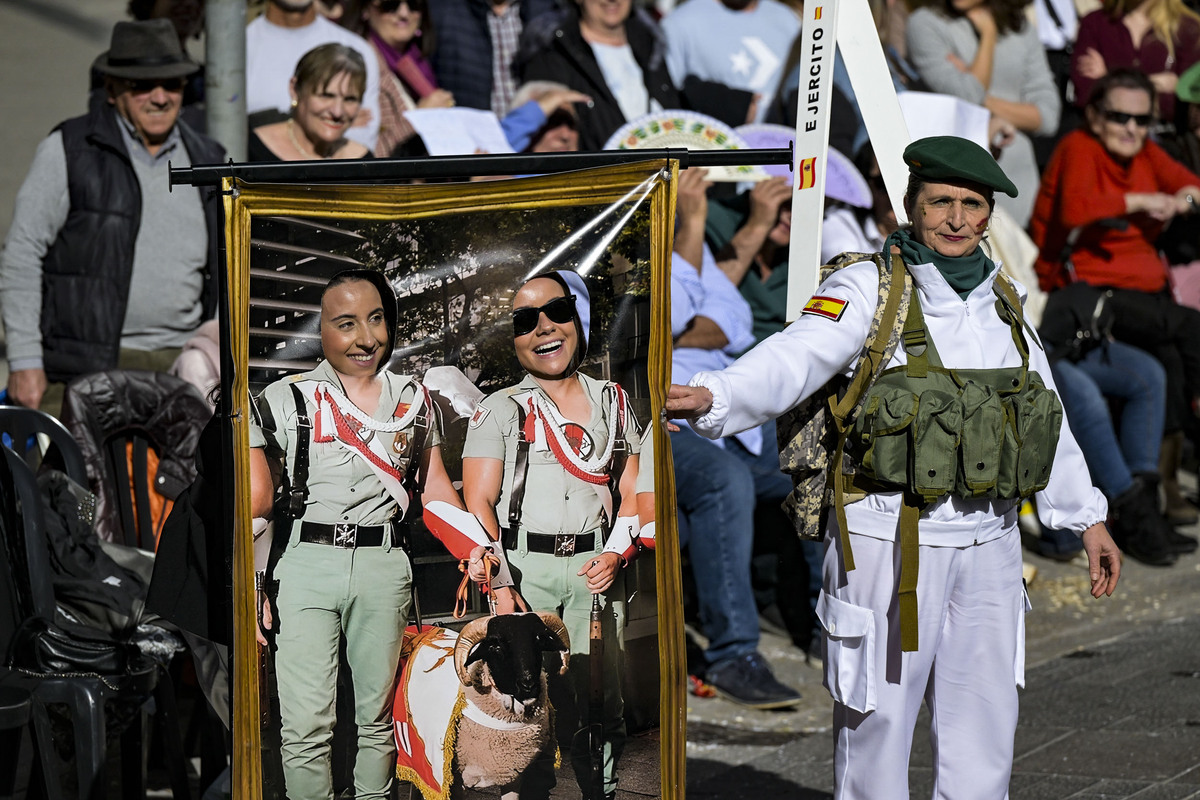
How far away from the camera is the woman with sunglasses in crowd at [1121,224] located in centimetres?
809

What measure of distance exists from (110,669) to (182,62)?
8.74 ft

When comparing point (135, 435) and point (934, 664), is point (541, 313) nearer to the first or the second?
Result: point (934, 664)

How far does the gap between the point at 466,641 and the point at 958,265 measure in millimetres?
1454

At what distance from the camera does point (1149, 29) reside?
9.85 m

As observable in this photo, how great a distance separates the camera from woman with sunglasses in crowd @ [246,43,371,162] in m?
6.09

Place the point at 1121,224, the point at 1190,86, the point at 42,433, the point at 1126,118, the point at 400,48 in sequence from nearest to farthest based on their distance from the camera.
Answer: the point at 42,433, the point at 400,48, the point at 1126,118, the point at 1121,224, the point at 1190,86

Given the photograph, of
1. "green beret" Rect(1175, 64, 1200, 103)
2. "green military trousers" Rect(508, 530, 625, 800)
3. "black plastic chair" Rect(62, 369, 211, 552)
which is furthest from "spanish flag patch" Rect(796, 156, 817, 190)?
"green beret" Rect(1175, 64, 1200, 103)

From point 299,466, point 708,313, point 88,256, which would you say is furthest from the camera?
point 708,313

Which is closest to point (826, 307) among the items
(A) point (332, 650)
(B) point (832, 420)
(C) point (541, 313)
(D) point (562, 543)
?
(B) point (832, 420)

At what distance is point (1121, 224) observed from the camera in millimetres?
8133

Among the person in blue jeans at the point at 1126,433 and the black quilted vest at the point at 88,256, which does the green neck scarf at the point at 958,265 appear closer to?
the black quilted vest at the point at 88,256

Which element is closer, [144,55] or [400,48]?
[144,55]

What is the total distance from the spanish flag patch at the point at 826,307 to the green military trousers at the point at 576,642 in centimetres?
75

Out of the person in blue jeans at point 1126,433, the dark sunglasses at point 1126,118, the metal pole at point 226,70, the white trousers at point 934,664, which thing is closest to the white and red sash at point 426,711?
the white trousers at point 934,664
